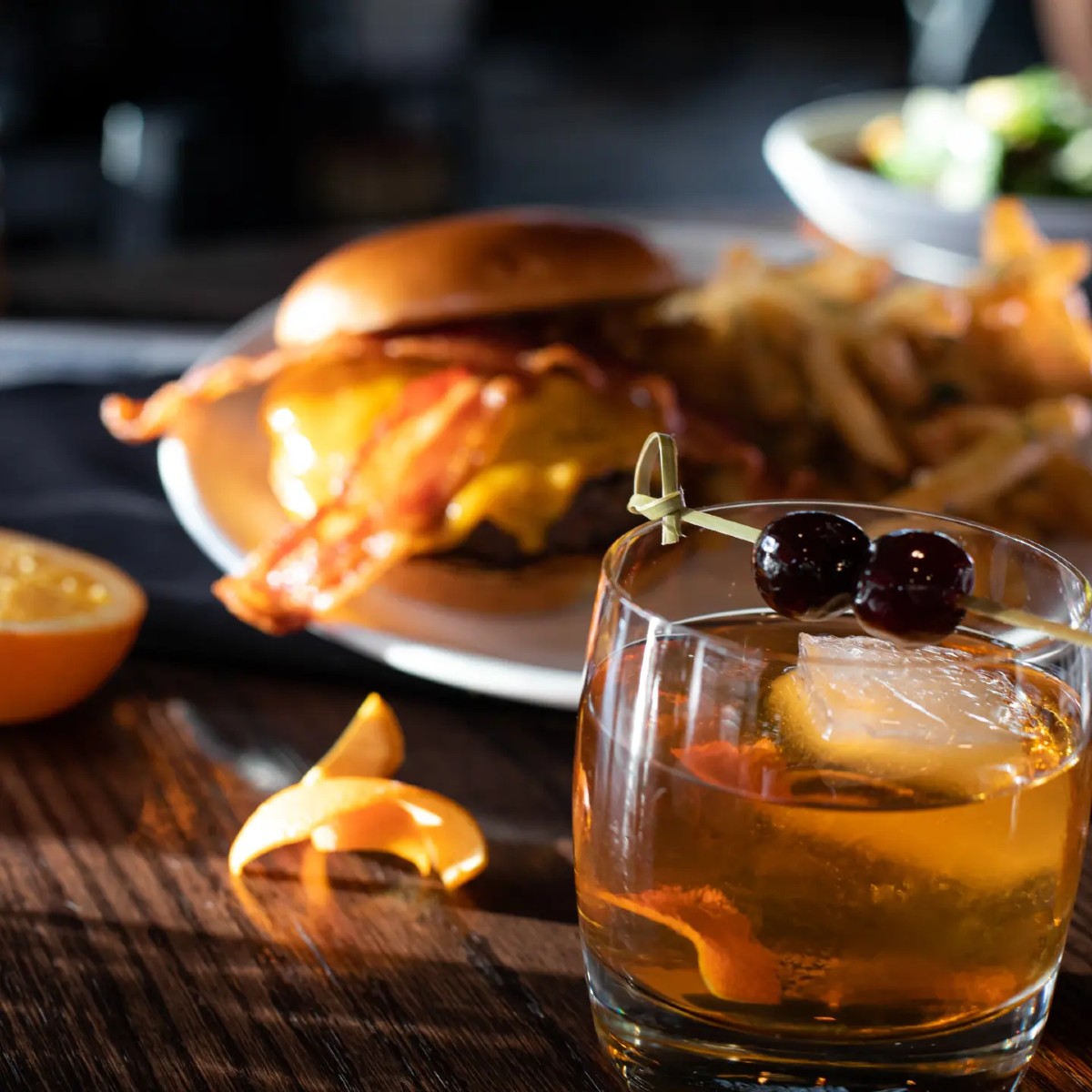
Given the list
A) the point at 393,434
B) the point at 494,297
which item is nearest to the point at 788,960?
the point at 393,434

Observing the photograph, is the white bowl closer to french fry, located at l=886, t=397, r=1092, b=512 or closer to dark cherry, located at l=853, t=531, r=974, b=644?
french fry, located at l=886, t=397, r=1092, b=512

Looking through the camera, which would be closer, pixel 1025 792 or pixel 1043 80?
pixel 1025 792

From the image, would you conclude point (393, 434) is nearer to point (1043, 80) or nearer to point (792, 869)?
point (792, 869)

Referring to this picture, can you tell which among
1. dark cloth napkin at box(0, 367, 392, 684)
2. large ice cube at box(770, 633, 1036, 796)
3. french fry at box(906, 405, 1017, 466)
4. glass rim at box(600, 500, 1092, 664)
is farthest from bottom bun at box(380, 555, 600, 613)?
large ice cube at box(770, 633, 1036, 796)

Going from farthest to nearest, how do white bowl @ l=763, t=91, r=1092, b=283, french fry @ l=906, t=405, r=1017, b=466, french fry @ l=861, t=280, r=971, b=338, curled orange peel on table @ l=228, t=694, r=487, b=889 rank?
white bowl @ l=763, t=91, r=1092, b=283, french fry @ l=861, t=280, r=971, b=338, french fry @ l=906, t=405, r=1017, b=466, curled orange peel on table @ l=228, t=694, r=487, b=889

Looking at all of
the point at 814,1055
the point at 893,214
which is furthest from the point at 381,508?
the point at 893,214

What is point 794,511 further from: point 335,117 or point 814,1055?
point 335,117
